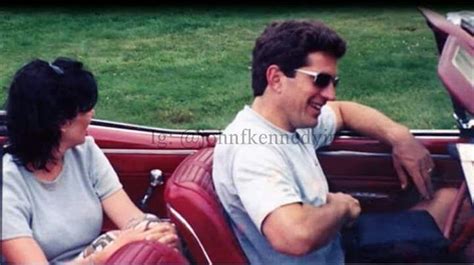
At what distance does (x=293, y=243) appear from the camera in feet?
3.36

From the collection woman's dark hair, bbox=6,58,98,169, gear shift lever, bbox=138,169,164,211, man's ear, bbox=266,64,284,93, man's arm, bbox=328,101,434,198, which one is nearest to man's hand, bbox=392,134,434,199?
man's arm, bbox=328,101,434,198

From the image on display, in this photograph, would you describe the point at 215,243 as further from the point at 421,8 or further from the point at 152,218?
the point at 421,8

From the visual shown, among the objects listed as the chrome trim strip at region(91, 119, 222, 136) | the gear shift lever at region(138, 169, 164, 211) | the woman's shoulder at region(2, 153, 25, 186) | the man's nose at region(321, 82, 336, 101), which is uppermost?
the man's nose at region(321, 82, 336, 101)

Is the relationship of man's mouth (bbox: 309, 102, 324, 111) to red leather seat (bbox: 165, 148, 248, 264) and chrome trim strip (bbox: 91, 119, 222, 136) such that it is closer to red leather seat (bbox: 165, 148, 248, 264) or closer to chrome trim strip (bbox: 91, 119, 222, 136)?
red leather seat (bbox: 165, 148, 248, 264)

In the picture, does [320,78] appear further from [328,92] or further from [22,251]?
[22,251]

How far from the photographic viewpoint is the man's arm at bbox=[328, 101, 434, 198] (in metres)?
1.30

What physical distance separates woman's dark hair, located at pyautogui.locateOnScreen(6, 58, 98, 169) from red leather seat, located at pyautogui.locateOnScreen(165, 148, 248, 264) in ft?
0.61

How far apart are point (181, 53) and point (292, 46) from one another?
447mm

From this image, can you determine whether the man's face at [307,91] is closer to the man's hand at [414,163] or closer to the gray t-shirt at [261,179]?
the gray t-shirt at [261,179]

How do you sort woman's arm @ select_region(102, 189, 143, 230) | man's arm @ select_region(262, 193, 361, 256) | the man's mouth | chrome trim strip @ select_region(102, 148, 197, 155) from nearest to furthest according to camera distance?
man's arm @ select_region(262, 193, 361, 256)
the man's mouth
woman's arm @ select_region(102, 189, 143, 230)
chrome trim strip @ select_region(102, 148, 197, 155)

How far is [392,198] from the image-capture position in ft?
4.43

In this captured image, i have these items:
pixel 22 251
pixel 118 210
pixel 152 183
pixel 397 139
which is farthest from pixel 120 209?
pixel 397 139

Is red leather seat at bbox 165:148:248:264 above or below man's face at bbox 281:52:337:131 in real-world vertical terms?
below

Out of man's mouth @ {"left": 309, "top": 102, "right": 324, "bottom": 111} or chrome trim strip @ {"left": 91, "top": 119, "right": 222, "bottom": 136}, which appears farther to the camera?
chrome trim strip @ {"left": 91, "top": 119, "right": 222, "bottom": 136}
